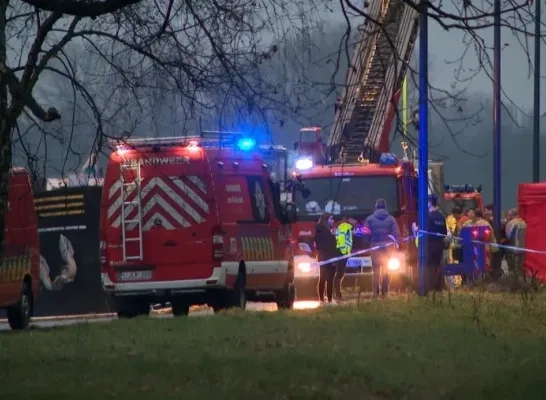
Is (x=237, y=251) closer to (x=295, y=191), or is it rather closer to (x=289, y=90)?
(x=295, y=191)

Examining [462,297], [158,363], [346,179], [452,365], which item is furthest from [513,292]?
[158,363]

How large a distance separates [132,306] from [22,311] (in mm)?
1644

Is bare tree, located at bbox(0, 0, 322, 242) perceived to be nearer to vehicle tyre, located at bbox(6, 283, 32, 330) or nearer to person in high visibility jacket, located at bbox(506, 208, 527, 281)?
vehicle tyre, located at bbox(6, 283, 32, 330)

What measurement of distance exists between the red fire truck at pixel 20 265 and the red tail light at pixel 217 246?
8.77 ft

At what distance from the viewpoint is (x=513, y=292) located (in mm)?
18688

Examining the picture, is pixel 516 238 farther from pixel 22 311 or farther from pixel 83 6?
pixel 83 6

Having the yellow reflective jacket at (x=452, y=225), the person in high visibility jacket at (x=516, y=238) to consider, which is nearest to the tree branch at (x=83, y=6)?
the person in high visibility jacket at (x=516, y=238)

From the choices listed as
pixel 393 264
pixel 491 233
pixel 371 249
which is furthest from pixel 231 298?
pixel 491 233

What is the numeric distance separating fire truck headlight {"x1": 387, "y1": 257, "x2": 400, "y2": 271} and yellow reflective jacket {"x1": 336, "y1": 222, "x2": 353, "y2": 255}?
Answer: 1154mm

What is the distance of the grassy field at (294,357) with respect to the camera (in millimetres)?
9906

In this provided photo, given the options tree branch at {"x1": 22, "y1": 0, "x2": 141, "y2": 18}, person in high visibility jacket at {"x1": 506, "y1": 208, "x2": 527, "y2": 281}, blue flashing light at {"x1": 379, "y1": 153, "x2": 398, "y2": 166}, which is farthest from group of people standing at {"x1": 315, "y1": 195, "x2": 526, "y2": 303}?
tree branch at {"x1": 22, "y1": 0, "x2": 141, "y2": 18}

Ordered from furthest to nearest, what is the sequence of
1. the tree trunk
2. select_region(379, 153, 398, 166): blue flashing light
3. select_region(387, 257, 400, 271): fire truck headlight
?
1. select_region(379, 153, 398, 166): blue flashing light
2. select_region(387, 257, 400, 271): fire truck headlight
3. the tree trunk

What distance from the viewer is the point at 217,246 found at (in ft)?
58.1

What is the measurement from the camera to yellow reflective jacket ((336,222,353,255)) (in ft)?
77.2
